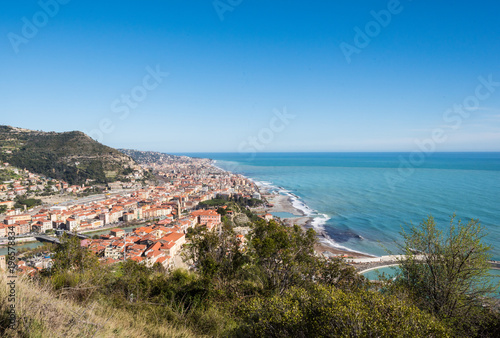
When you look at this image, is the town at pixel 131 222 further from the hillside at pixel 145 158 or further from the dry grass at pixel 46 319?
the hillside at pixel 145 158

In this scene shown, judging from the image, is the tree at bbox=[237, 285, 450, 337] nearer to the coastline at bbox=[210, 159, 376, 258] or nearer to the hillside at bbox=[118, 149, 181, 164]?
the coastline at bbox=[210, 159, 376, 258]

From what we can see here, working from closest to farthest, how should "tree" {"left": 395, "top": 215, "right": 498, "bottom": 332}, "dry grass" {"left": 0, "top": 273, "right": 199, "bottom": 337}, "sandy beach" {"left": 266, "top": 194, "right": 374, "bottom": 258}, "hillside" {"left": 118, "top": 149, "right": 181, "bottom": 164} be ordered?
"dry grass" {"left": 0, "top": 273, "right": 199, "bottom": 337}, "tree" {"left": 395, "top": 215, "right": 498, "bottom": 332}, "sandy beach" {"left": 266, "top": 194, "right": 374, "bottom": 258}, "hillside" {"left": 118, "top": 149, "right": 181, "bottom": 164}

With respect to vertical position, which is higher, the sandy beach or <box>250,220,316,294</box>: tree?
<box>250,220,316,294</box>: tree

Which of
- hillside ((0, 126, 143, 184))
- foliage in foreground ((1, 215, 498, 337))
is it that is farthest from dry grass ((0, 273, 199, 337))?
hillside ((0, 126, 143, 184))

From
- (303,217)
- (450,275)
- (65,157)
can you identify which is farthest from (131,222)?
(65,157)

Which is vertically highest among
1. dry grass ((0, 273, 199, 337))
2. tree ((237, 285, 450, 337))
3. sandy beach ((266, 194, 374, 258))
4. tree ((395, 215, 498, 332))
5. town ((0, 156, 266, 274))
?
dry grass ((0, 273, 199, 337))
